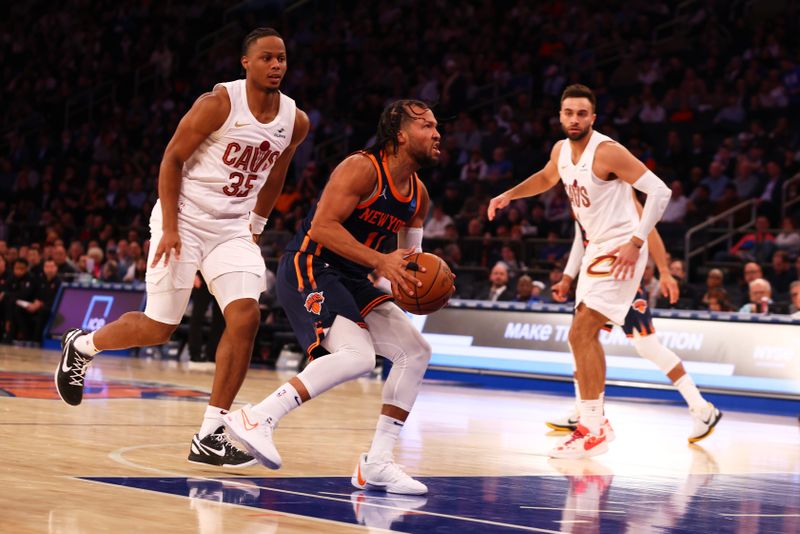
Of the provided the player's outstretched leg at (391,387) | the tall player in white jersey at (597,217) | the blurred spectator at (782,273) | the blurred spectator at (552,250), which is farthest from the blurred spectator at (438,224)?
the player's outstretched leg at (391,387)

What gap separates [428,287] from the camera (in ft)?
17.6

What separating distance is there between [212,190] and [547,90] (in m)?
15.1

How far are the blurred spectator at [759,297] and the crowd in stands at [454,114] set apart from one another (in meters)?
0.02

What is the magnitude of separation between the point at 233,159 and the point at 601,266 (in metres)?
2.92

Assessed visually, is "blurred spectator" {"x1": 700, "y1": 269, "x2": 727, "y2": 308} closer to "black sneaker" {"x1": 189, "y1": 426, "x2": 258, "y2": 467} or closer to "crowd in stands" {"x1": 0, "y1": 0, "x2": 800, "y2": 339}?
"crowd in stands" {"x1": 0, "y1": 0, "x2": 800, "y2": 339}

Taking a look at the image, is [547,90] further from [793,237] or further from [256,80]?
[256,80]

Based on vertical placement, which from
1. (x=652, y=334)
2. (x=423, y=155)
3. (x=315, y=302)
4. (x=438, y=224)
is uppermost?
(x=438, y=224)

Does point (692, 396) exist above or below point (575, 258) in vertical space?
below

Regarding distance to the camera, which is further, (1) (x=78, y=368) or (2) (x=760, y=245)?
(2) (x=760, y=245)

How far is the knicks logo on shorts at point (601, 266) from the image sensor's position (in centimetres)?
805

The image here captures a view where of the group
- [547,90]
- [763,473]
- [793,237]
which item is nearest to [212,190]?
[763,473]

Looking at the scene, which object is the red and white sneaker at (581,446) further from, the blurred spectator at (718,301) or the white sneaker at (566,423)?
the blurred spectator at (718,301)

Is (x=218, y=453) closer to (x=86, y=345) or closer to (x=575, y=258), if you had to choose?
(x=86, y=345)

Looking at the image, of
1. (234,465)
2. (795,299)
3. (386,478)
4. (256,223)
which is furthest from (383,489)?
(795,299)
